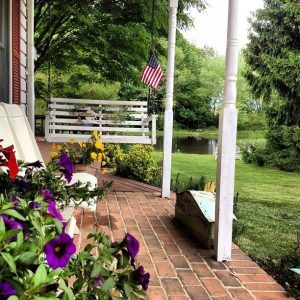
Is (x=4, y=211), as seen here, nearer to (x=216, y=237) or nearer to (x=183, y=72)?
(x=216, y=237)

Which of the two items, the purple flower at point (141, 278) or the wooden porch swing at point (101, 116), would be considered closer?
the purple flower at point (141, 278)

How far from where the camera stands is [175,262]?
8.66 feet

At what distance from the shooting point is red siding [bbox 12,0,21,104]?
16.0ft

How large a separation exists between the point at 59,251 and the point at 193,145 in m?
20.2

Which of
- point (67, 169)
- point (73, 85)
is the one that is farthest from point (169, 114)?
point (73, 85)

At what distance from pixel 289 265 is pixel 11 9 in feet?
13.2

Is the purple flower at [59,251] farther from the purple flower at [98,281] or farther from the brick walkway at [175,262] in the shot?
the brick walkway at [175,262]

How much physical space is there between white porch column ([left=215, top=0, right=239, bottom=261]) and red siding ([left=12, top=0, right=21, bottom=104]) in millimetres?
3044

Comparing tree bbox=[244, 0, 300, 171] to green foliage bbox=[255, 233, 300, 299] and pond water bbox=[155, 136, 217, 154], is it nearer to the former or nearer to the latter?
pond water bbox=[155, 136, 217, 154]

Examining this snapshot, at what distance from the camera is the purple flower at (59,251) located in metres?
0.80

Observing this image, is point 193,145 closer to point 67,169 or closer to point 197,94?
point 197,94

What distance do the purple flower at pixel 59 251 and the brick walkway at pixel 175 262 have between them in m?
0.48

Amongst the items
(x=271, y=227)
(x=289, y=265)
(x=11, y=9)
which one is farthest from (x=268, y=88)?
(x=289, y=265)

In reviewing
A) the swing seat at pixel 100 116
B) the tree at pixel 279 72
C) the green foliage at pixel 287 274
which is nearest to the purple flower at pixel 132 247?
the green foliage at pixel 287 274
